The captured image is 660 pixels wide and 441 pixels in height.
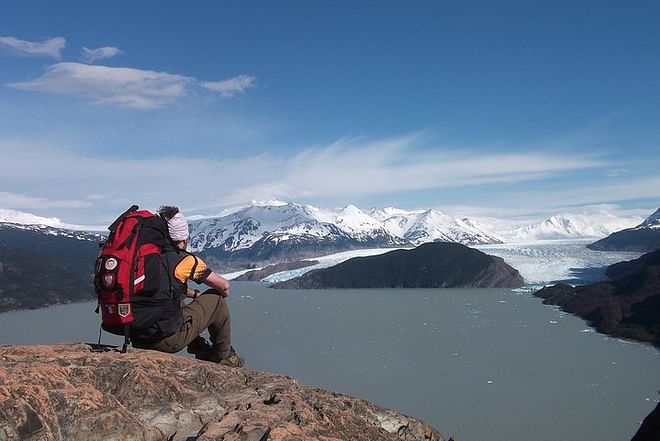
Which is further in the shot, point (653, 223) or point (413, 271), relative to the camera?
point (653, 223)

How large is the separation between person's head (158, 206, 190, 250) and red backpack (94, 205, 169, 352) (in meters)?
0.15

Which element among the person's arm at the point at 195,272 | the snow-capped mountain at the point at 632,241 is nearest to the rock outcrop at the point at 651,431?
the person's arm at the point at 195,272

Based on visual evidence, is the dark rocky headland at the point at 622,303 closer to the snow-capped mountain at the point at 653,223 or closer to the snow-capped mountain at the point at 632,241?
the snow-capped mountain at the point at 632,241

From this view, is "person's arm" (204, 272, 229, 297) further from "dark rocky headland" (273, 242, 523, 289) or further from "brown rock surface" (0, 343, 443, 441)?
"dark rocky headland" (273, 242, 523, 289)

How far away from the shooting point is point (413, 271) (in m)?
104

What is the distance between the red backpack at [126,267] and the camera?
3.64 meters

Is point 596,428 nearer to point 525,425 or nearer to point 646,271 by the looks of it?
point 525,425

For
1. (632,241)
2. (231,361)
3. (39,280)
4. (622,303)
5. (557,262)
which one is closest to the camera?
(231,361)

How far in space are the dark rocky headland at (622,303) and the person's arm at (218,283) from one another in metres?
46.7

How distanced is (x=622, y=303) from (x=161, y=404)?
5922cm

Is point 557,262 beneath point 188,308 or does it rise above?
beneath

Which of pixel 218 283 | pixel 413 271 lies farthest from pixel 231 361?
pixel 413 271

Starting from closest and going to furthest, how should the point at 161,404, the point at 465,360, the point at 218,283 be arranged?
the point at 161,404 < the point at 218,283 < the point at 465,360

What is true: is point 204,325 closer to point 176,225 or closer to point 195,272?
point 195,272
